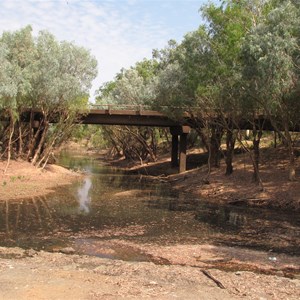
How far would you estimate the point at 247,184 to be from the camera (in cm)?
3225

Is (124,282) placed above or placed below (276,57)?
below

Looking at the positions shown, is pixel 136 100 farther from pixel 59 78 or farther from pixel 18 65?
pixel 18 65

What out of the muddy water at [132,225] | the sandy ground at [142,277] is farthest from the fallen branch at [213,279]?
the muddy water at [132,225]

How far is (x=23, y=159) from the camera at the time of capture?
138 ft

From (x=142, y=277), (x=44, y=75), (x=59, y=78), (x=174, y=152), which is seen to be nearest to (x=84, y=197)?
(x=44, y=75)

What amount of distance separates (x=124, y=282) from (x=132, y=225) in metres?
9.69

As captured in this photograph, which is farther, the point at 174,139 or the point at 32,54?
the point at 174,139

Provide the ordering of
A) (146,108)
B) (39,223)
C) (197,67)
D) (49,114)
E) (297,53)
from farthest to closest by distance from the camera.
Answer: (146,108), (49,114), (197,67), (297,53), (39,223)

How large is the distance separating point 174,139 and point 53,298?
1806 inches

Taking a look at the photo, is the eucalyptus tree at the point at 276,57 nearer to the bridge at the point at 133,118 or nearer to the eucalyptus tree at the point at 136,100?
the bridge at the point at 133,118

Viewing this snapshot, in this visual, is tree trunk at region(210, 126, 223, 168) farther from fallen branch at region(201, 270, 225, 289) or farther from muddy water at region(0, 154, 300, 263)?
fallen branch at region(201, 270, 225, 289)

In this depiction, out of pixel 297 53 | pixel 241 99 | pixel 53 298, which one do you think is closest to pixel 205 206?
pixel 241 99

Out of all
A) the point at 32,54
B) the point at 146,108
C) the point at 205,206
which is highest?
the point at 32,54

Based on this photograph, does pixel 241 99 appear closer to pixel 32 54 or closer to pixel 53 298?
pixel 32 54
